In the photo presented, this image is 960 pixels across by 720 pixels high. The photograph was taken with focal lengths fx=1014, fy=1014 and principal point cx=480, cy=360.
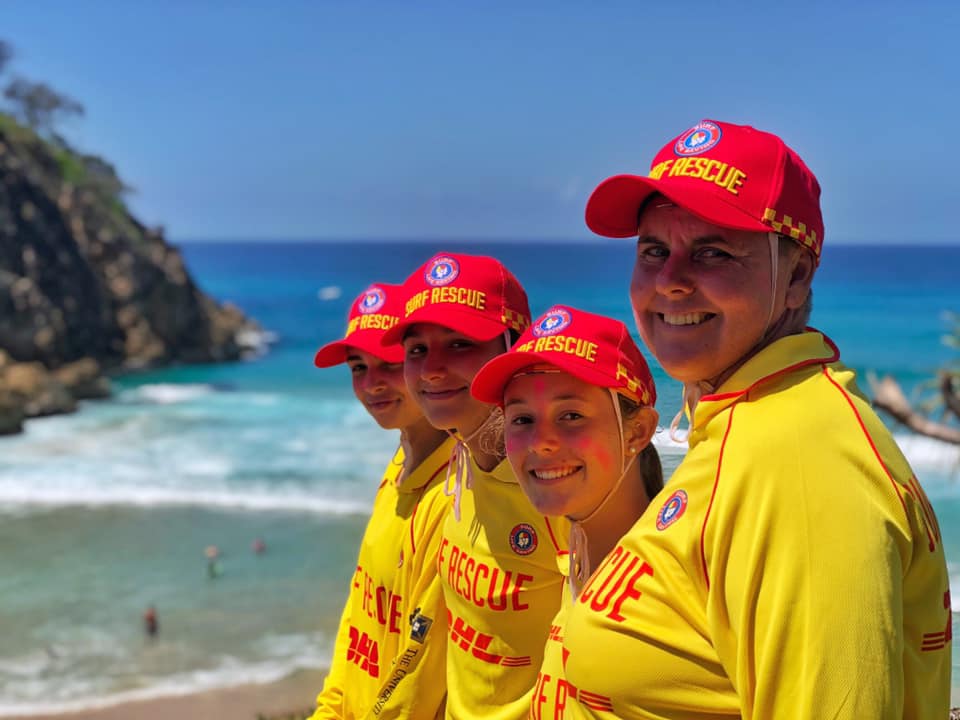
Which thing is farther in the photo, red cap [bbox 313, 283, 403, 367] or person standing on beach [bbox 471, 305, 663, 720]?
red cap [bbox 313, 283, 403, 367]

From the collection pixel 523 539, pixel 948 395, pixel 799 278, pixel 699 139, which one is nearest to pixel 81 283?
pixel 948 395

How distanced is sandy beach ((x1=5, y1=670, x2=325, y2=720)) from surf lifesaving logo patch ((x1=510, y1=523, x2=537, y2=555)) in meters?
8.29

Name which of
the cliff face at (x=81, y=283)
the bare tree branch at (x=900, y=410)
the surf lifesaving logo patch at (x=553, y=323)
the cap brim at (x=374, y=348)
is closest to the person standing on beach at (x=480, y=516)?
the cap brim at (x=374, y=348)

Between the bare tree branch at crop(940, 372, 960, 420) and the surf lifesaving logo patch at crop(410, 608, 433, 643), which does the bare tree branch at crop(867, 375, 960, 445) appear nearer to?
the bare tree branch at crop(940, 372, 960, 420)

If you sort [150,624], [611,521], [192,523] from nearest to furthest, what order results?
[611,521]
[150,624]
[192,523]

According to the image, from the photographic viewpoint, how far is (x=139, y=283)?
4259 centimetres

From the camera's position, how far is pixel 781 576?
1.71 m

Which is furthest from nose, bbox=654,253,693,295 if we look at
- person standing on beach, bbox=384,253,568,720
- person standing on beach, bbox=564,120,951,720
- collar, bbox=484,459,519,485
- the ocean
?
collar, bbox=484,459,519,485

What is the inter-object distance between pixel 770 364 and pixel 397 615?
6.69 ft

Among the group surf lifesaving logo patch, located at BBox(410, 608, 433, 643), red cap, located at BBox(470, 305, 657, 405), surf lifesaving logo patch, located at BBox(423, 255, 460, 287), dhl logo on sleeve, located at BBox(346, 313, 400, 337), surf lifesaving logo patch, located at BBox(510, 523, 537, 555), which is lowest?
surf lifesaving logo patch, located at BBox(410, 608, 433, 643)

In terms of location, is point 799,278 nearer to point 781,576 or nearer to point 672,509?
point 672,509

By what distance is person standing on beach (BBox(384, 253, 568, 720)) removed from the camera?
2.99 metres

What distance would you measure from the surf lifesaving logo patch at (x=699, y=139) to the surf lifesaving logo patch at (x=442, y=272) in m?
1.29

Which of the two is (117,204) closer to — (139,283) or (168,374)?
(139,283)
